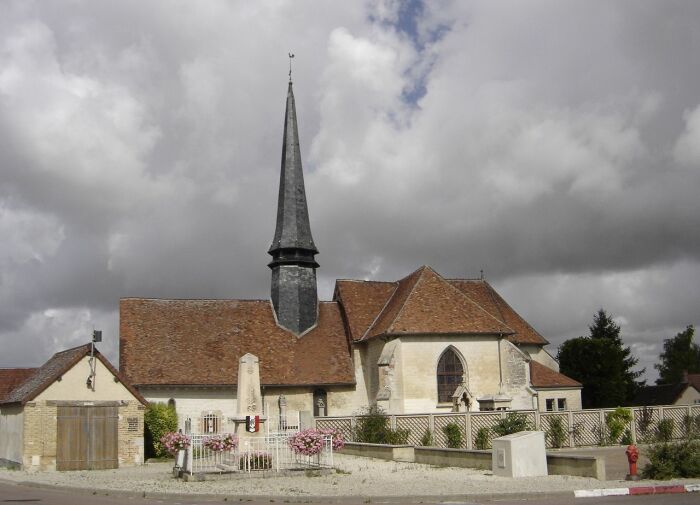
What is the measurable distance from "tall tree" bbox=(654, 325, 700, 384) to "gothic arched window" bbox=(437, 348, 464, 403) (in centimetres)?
6386

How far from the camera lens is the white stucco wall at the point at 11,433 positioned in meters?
25.7

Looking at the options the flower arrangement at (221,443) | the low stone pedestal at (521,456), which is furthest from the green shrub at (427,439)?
the flower arrangement at (221,443)

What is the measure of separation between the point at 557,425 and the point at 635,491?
14.0 meters

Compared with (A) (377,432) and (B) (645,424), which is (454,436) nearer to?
(A) (377,432)

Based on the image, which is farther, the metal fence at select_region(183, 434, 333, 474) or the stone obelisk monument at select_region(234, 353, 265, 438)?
the stone obelisk monument at select_region(234, 353, 265, 438)

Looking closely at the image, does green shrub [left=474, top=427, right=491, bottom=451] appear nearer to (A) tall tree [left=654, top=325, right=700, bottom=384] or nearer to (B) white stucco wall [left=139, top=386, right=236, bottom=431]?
(B) white stucco wall [left=139, top=386, right=236, bottom=431]

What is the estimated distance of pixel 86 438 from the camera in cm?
2595

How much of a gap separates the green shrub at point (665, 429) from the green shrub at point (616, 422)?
117 cm

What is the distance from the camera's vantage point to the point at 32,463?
25.0 m

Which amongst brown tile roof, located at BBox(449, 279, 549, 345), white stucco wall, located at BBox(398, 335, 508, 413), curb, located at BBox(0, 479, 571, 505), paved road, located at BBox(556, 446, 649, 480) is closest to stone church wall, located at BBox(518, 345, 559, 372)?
brown tile roof, located at BBox(449, 279, 549, 345)

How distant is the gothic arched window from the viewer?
113ft

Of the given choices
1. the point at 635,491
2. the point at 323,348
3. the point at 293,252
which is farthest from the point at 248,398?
the point at 293,252

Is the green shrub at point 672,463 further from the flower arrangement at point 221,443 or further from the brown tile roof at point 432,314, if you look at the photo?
the brown tile roof at point 432,314

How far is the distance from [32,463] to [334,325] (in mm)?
17153
